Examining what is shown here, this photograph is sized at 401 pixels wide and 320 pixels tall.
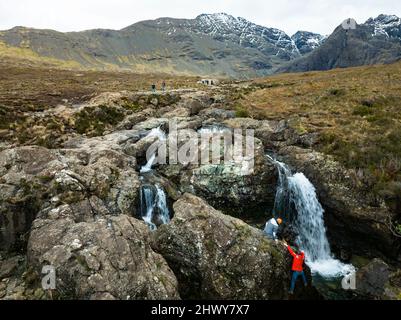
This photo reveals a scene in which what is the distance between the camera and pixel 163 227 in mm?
20094

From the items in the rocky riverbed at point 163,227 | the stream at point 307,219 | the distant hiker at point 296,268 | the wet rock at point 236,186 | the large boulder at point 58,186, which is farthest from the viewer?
the wet rock at point 236,186

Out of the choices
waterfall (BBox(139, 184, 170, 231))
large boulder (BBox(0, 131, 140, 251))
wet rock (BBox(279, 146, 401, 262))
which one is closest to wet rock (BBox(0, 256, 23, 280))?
large boulder (BBox(0, 131, 140, 251))

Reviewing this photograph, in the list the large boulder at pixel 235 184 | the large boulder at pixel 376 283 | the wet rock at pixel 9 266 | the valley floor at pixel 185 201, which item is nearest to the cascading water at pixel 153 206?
the valley floor at pixel 185 201

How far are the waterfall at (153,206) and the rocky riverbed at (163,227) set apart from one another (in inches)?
25.3

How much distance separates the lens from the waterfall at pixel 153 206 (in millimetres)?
27609

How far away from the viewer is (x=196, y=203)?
20797 millimetres

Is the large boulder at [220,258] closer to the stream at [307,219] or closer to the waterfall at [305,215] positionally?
the stream at [307,219]

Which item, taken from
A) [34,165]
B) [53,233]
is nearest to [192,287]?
[53,233]

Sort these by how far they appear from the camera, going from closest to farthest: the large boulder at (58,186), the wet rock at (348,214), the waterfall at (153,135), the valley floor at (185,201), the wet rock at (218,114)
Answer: the valley floor at (185,201) → the large boulder at (58,186) → the wet rock at (348,214) → the waterfall at (153,135) → the wet rock at (218,114)

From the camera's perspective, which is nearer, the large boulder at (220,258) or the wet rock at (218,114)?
the large boulder at (220,258)

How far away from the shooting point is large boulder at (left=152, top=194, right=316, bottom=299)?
18.0m

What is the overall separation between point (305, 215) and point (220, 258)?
41.9 feet
